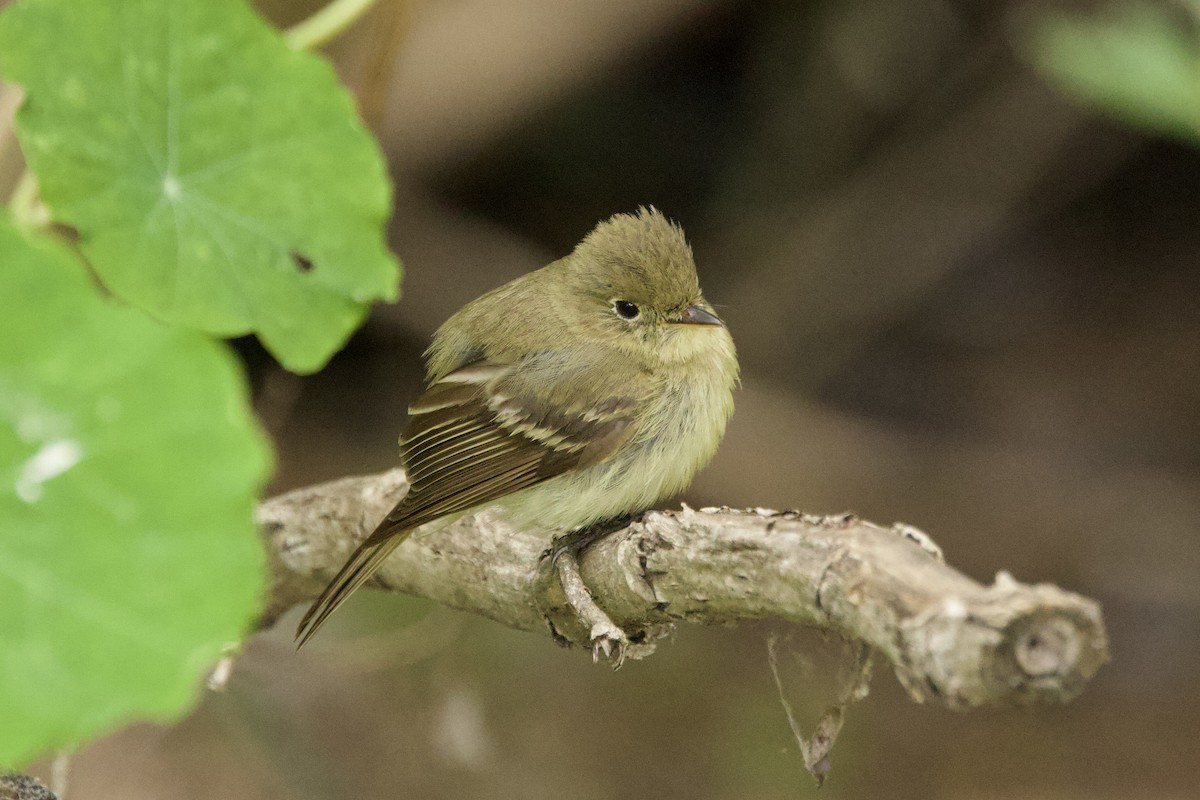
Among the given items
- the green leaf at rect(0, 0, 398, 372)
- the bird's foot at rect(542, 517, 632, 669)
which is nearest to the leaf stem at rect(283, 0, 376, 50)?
the green leaf at rect(0, 0, 398, 372)

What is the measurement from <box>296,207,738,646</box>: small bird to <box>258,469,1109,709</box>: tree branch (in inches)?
6.6

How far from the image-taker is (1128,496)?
7434 mm

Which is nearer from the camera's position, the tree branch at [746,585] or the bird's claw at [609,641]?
the tree branch at [746,585]

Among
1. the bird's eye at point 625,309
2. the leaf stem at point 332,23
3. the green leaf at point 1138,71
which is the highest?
the green leaf at point 1138,71

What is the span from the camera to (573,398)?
3527mm

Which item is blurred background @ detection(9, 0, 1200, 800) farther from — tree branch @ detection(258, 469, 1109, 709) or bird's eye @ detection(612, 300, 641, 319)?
bird's eye @ detection(612, 300, 641, 319)

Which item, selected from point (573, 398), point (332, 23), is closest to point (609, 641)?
point (573, 398)

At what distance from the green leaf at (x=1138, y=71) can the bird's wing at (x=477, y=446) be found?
1558mm

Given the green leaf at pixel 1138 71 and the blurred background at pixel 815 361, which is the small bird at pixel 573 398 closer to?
the green leaf at pixel 1138 71

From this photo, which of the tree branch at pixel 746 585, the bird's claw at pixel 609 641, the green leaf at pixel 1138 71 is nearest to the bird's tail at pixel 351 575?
the tree branch at pixel 746 585

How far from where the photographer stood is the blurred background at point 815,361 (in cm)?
642

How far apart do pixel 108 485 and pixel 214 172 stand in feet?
3.06

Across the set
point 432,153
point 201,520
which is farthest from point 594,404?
point 432,153

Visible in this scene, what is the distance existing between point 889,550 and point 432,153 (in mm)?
5693
